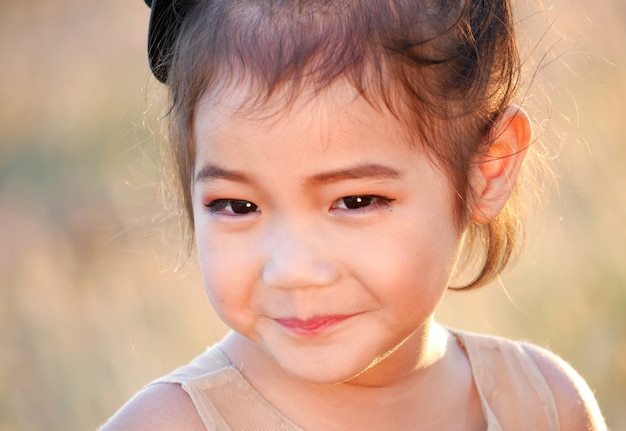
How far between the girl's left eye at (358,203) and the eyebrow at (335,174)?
0.19 ft

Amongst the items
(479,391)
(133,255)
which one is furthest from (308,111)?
(133,255)

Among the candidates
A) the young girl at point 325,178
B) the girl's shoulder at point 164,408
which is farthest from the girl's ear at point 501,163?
the girl's shoulder at point 164,408

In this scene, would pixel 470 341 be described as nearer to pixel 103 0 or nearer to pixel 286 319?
pixel 286 319

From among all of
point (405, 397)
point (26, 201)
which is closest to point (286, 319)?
point (405, 397)

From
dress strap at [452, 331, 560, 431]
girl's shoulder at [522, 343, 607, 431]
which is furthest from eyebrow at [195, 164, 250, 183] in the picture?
girl's shoulder at [522, 343, 607, 431]

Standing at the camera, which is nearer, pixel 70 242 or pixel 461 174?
pixel 461 174

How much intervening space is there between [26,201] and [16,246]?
1.51 ft

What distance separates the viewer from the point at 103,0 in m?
6.14

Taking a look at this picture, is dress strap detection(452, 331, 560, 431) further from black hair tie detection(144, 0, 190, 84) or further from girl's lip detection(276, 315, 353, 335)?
black hair tie detection(144, 0, 190, 84)

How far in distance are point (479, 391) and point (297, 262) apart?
89 cm

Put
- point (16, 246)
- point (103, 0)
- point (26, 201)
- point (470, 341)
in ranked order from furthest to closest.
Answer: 1. point (103, 0)
2. point (26, 201)
3. point (16, 246)
4. point (470, 341)

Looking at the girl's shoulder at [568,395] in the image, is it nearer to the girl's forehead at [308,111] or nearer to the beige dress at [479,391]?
the beige dress at [479,391]

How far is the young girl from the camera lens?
206cm

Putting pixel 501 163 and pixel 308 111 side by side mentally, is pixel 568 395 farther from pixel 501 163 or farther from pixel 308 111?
pixel 308 111
